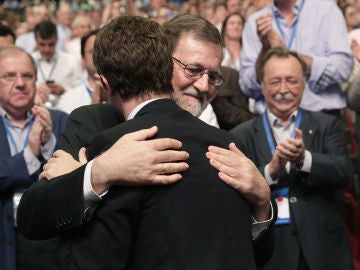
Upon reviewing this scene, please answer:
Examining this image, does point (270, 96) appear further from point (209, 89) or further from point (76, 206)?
point (76, 206)

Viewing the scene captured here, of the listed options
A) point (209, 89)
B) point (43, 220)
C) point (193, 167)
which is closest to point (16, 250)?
point (209, 89)

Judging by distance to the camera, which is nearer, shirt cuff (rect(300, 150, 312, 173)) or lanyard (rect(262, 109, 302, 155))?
shirt cuff (rect(300, 150, 312, 173))

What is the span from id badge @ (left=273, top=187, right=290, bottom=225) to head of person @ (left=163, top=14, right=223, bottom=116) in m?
1.33

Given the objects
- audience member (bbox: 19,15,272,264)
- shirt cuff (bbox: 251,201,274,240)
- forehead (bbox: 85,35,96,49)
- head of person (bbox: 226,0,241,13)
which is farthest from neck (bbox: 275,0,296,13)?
head of person (bbox: 226,0,241,13)

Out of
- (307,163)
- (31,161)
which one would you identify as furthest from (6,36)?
(307,163)

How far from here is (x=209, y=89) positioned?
349cm

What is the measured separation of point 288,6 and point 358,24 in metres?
2.02

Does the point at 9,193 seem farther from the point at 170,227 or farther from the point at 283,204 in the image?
the point at 170,227

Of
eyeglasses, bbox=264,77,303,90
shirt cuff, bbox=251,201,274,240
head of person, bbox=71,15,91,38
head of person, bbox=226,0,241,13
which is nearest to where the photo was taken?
shirt cuff, bbox=251,201,274,240

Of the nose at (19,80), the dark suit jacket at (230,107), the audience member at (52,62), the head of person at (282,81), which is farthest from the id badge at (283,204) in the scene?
the audience member at (52,62)

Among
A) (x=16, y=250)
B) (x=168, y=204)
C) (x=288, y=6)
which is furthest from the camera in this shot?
(x=288, y=6)

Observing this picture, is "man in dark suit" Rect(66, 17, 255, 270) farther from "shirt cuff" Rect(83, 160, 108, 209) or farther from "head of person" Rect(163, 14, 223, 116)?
"head of person" Rect(163, 14, 223, 116)

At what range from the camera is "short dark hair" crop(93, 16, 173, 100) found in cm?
250

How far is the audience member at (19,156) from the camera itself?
4703 mm
